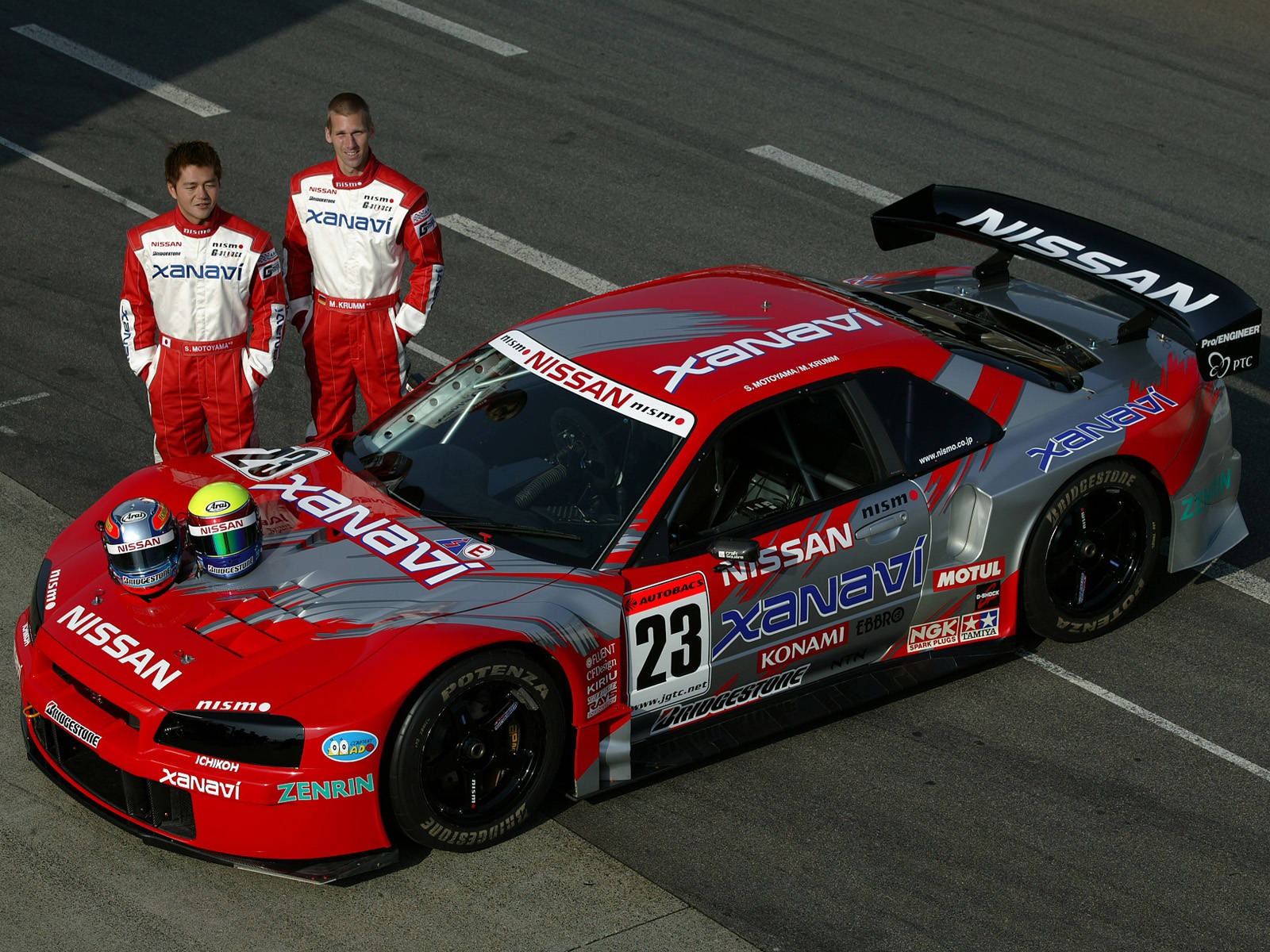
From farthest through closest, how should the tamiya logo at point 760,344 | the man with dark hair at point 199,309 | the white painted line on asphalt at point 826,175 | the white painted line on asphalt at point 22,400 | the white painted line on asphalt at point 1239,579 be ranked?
the white painted line on asphalt at point 826,175 < the white painted line on asphalt at point 22,400 < the white painted line on asphalt at point 1239,579 < the man with dark hair at point 199,309 < the tamiya logo at point 760,344

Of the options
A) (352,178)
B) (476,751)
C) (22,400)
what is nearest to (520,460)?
(476,751)

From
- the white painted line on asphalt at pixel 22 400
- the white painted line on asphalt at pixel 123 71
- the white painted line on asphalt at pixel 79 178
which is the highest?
the white painted line on asphalt at pixel 123 71

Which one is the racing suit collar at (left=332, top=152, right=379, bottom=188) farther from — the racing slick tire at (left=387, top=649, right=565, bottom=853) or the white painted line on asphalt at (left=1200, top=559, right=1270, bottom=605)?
the white painted line on asphalt at (left=1200, top=559, right=1270, bottom=605)

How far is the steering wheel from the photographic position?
5.85 meters

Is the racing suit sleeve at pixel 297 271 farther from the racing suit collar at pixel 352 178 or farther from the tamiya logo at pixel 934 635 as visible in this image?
the tamiya logo at pixel 934 635

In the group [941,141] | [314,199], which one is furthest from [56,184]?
[941,141]

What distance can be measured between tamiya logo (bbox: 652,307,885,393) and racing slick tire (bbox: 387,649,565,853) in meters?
1.30

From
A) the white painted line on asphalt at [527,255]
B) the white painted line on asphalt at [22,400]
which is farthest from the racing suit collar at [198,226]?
the white painted line on asphalt at [527,255]

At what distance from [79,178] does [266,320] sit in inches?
210

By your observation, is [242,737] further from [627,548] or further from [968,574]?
[968,574]

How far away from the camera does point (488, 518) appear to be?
5.87 m

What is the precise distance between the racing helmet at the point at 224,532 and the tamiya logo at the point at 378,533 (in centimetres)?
36

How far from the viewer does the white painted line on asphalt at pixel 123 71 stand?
13.0 m

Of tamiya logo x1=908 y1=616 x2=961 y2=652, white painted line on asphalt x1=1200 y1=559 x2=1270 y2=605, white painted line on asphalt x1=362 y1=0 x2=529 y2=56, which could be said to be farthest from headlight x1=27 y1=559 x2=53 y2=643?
white painted line on asphalt x1=362 y1=0 x2=529 y2=56
